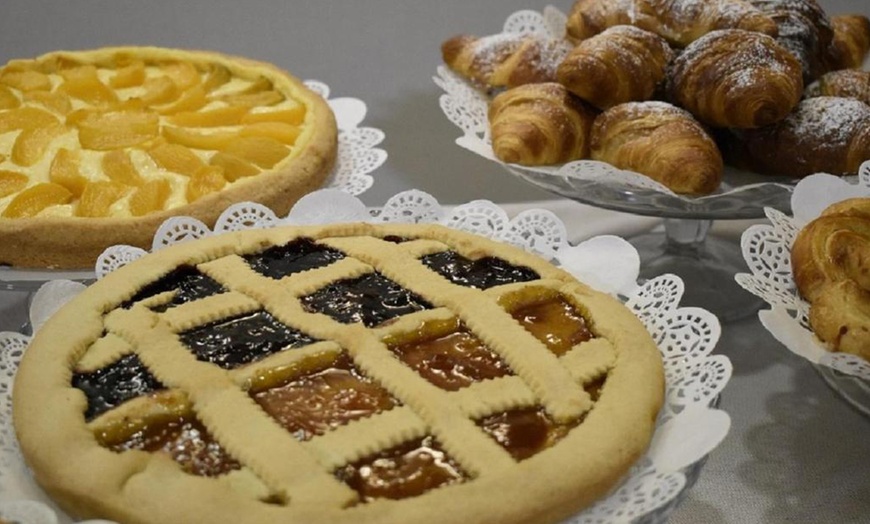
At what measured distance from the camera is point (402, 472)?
1.07 m

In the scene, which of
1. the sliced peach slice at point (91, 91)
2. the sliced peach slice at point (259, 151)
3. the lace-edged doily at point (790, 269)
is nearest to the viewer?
the lace-edged doily at point (790, 269)

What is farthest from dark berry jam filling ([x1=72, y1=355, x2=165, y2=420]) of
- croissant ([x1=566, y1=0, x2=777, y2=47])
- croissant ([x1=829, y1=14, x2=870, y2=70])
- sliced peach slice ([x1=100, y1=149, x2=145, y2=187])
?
croissant ([x1=829, y1=14, x2=870, y2=70])

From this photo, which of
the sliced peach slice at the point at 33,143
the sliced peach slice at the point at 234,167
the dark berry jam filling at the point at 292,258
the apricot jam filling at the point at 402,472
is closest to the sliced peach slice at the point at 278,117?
the sliced peach slice at the point at 234,167

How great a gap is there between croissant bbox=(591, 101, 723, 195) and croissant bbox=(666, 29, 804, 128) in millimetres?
47

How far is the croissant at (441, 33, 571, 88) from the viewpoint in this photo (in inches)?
79.3

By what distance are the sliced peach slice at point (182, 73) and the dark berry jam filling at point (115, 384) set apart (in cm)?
101

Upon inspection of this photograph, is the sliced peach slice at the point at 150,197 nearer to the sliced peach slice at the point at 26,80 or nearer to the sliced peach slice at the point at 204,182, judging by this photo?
the sliced peach slice at the point at 204,182

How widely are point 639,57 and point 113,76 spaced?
3.53 ft

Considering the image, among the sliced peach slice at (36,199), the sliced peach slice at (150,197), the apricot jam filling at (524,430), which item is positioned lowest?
the sliced peach slice at (36,199)

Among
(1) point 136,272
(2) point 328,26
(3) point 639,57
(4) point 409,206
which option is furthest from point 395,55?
(1) point 136,272

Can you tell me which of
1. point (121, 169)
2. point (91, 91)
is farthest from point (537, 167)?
point (91, 91)

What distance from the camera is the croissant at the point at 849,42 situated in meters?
2.10

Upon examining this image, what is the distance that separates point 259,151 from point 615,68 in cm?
64

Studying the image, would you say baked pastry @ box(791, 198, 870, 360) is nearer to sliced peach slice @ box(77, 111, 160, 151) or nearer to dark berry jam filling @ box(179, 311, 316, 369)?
dark berry jam filling @ box(179, 311, 316, 369)
